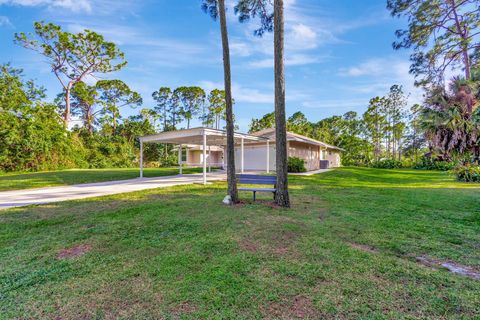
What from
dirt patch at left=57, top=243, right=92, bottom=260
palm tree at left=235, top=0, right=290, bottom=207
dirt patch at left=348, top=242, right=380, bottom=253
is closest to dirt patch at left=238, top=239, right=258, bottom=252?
dirt patch at left=348, top=242, right=380, bottom=253

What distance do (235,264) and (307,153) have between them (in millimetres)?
21752

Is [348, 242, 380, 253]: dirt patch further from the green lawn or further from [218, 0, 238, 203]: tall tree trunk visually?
[218, 0, 238, 203]: tall tree trunk

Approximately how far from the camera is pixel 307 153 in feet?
77.4

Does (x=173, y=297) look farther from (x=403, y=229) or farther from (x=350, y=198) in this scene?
(x=350, y=198)

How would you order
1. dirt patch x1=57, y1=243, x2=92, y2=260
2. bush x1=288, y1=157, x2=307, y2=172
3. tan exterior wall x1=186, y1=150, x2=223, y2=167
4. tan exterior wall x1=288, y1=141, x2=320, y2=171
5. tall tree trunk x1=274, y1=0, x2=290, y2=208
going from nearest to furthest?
dirt patch x1=57, y1=243, x2=92, y2=260, tall tree trunk x1=274, y1=0, x2=290, y2=208, bush x1=288, y1=157, x2=307, y2=172, tan exterior wall x1=288, y1=141, x2=320, y2=171, tan exterior wall x1=186, y1=150, x2=223, y2=167

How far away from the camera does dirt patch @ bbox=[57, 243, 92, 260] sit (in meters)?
3.56

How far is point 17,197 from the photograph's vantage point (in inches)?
328

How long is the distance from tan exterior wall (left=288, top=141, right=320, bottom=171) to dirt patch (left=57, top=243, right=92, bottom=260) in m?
18.4

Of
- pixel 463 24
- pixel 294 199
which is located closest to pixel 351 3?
pixel 463 24

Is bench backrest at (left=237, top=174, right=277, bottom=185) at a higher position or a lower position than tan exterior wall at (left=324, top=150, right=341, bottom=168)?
lower

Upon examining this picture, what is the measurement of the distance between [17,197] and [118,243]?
741cm

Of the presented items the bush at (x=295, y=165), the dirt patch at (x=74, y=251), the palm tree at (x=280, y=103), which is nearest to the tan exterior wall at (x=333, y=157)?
the bush at (x=295, y=165)

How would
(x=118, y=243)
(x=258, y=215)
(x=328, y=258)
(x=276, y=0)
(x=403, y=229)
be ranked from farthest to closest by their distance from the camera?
1. (x=276, y=0)
2. (x=258, y=215)
3. (x=403, y=229)
4. (x=118, y=243)
5. (x=328, y=258)

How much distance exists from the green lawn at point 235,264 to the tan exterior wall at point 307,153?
50.5ft
